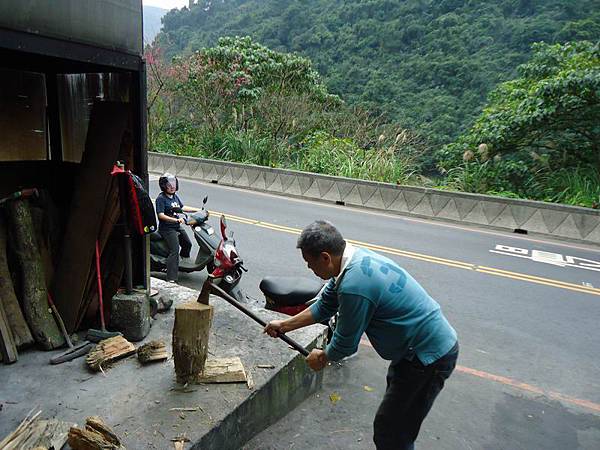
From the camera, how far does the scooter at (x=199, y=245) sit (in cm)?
650

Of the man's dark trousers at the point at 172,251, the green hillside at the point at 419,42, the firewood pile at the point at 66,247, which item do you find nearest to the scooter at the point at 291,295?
the firewood pile at the point at 66,247

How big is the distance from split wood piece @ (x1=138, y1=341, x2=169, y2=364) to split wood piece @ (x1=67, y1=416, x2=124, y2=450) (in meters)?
0.93

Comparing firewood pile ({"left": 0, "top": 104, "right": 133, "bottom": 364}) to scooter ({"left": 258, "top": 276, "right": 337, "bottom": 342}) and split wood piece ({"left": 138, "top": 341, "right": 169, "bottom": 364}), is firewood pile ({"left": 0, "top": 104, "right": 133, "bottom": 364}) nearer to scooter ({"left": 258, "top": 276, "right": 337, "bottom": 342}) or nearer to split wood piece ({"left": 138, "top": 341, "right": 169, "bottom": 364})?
split wood piece ({"left": 138, "top": 341, "right": 169, "bottom": 364})

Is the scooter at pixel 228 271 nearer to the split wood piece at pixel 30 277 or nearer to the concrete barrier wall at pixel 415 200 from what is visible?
the split wood piece at pixel 30 277

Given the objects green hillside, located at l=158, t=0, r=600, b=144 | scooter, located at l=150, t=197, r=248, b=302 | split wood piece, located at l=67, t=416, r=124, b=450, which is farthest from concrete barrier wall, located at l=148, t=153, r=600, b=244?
split wood piece, located at l=67, t=416, r=124, b=450

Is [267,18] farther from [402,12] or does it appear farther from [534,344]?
[534,344]

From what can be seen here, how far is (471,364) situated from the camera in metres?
5.20

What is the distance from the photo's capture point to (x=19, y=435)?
2889mm

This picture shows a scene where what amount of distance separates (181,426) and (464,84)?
29613 mm

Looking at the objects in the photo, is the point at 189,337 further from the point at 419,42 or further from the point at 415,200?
the point at 419,42

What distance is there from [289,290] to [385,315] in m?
2.23

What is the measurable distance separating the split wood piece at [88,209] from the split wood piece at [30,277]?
159 millimetres

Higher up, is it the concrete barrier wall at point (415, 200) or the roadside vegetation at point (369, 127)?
the roadside vegetation at point (369, 127)

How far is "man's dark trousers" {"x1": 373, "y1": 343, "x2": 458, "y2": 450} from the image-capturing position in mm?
2939
